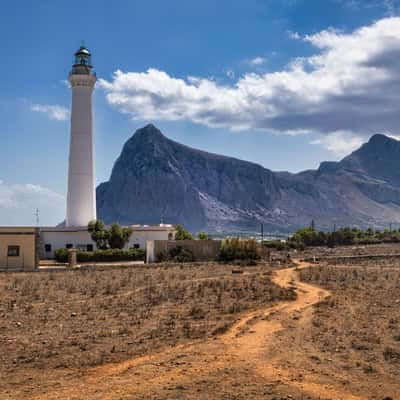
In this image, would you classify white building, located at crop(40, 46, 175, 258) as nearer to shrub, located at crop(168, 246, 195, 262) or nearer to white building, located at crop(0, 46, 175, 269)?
white building, located at crop(0, 46, 175, 269)

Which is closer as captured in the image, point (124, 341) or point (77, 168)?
point (124, 341)

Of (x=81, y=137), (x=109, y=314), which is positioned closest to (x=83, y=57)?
(x=81, y=137)

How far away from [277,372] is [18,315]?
8.89 metres

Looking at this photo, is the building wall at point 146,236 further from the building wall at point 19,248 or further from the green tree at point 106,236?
the building wall at point 19,248

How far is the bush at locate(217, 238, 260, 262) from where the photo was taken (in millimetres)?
41281

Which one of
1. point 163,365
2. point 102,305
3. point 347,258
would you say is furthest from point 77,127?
point 163,365

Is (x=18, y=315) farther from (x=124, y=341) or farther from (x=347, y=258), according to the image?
(x=347, y=258)

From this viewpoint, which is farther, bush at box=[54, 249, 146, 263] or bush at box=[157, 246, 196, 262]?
bush at box=[54, 249, 146, 263]

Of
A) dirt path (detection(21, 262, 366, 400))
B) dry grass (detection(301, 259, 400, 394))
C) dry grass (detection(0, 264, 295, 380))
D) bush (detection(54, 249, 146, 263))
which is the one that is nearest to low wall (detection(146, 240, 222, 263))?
bush (detection(54, 249, 146, 263))

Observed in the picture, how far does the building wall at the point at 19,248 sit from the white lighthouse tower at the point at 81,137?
1147 cm

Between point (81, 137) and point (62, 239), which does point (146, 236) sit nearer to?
point (62, 239)

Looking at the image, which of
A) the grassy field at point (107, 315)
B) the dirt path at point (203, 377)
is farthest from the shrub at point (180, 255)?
the dirt path at point (203, 377)

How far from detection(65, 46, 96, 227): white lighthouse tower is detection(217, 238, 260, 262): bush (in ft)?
44.1

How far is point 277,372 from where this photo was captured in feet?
33.1
